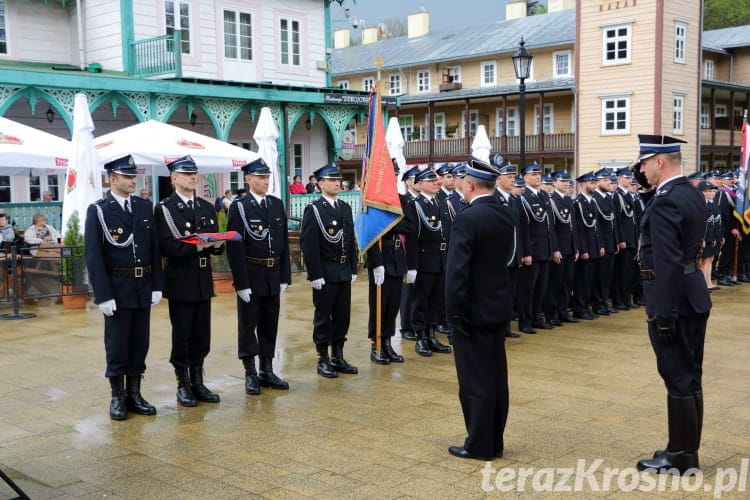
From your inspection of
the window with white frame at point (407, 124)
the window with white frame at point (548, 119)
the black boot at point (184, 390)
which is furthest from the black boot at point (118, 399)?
the window with white frame at point (407, 124)

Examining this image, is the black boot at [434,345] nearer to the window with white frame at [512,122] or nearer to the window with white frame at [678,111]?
the window with white frame at [678,111]

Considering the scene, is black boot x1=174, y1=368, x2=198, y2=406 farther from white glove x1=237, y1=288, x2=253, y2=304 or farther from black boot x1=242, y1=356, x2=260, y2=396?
white glove x1=237, y1=288, x2=253, y2=304

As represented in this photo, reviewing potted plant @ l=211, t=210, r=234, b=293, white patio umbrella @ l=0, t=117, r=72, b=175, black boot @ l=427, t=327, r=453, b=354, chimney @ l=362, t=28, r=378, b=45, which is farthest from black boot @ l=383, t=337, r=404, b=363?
chimney @ l=362, t=28, r=378, b=45

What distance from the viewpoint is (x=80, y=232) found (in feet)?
41.9

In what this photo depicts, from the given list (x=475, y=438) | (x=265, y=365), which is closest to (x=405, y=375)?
(x=265, y=365)

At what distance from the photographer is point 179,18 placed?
21.8m

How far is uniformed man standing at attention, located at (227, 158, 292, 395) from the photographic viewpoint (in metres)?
7.47

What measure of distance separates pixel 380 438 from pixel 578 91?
108 ft

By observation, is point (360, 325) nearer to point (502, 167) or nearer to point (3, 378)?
point (502, 167)

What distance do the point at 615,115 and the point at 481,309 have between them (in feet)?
105

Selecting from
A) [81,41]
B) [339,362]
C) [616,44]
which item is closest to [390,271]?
[339,362]

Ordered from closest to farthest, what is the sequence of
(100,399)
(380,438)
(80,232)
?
1. (380,438)
2. (100,399)
3. (80,232)

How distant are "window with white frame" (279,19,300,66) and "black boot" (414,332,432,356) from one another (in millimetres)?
16951

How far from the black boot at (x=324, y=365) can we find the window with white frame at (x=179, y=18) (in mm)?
15679
